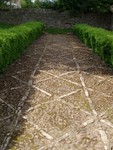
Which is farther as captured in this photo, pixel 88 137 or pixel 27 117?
pixel 27 117

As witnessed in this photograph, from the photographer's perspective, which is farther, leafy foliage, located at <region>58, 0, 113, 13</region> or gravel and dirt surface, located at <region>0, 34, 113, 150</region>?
leafy foliage, located at <region>58, 0, 113, 13</region>

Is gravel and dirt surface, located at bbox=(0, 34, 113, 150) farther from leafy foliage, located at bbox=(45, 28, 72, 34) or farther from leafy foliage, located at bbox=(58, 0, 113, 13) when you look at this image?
leafy foliage, located at bbox=(58, 0, 113, 13)

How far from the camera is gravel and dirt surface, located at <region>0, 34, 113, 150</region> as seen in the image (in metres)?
5.49

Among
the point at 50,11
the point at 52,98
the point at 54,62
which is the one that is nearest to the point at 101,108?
the point at 52,98

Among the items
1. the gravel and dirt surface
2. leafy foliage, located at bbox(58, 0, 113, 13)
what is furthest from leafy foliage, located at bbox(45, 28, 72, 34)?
the gravel and dirt surface

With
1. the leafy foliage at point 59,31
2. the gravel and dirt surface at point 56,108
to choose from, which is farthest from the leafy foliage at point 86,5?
the gravel and dirt surface at point 56,108

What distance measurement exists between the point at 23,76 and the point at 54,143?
470 centimetres

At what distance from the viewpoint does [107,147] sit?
531cm

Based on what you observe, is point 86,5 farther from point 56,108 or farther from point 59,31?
point 56,108

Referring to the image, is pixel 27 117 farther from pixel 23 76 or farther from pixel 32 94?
pixel 23 76

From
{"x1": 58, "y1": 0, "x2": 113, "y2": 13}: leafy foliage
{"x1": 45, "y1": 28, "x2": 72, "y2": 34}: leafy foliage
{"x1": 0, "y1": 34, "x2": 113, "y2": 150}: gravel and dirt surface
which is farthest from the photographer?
{"x1": 58, "y1": 0, "x2": 113, "y2": 13}: leafy foliage

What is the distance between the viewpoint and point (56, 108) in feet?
23.1

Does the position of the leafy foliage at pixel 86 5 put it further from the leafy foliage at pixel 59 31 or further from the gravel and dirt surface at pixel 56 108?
the gravel and dirt surface at pixel 56 108

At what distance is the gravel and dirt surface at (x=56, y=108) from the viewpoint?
5488 mm
